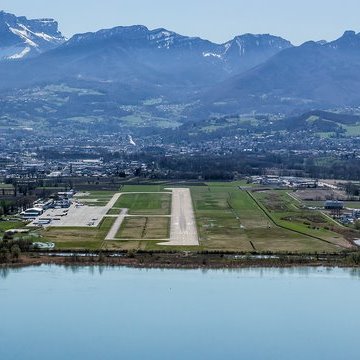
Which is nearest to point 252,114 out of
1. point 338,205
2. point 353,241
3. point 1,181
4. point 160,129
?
point 160,129

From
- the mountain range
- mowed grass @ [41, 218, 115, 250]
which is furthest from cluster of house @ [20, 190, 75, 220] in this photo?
the mountain range

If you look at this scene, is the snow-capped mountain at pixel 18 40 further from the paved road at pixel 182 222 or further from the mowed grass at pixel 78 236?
the mowed grass at pixel 78 236

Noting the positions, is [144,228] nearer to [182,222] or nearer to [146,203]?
[182,222]

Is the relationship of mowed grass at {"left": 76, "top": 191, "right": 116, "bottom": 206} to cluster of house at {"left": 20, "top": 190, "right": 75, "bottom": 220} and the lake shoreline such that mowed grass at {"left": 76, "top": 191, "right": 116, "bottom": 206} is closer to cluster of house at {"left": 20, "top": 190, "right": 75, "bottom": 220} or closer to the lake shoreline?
cluster of house at {"left": 20, "top": 190, "right": 75, "bottom": 220}

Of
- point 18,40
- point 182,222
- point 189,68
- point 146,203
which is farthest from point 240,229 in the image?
point 18,40

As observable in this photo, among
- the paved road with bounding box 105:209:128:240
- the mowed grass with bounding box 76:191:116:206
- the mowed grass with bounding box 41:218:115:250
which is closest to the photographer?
→ the mowed grass with bounding box 41:218:115:250
